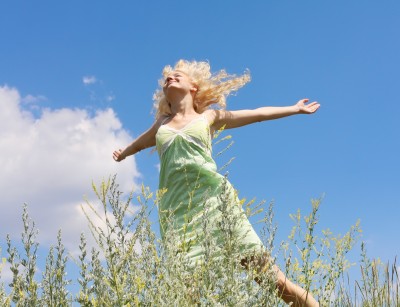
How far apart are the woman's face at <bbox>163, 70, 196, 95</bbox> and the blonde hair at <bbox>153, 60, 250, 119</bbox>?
0.07 m

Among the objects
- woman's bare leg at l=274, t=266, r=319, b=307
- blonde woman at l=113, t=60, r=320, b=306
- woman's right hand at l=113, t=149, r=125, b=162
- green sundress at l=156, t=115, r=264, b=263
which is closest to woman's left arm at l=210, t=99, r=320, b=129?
blonde woman at l=113, t=60, r=320, b=306

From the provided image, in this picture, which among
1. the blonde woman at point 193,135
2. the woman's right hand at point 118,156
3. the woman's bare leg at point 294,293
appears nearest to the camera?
the woman's bare leg at point 294,293

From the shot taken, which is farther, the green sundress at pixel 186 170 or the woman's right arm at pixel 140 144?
the woman's right arm at pixel 140 144

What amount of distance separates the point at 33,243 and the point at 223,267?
966mm

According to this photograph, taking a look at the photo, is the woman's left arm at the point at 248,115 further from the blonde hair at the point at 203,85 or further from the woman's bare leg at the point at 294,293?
the woman's bare leg at the point at 294,293

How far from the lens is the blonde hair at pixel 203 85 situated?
19.6ft

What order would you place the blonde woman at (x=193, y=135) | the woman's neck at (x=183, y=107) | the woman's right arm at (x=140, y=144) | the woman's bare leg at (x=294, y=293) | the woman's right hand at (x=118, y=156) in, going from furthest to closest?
the woman's right hand at (x=118, y=156)
the woman's right arm at (x=140, y=144)
the woman's neck at (x=183, y=107)
the blonde woman at (x=193, y=135)
the woman's bare leg at (x=294, y=293)

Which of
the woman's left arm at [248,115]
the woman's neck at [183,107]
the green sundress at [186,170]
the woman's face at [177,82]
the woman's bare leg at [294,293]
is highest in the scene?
the woman's face at [177,82]

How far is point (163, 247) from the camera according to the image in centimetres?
308

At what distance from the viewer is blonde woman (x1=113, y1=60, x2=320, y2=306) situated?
15.2 feet

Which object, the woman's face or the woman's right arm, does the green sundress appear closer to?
the woman's face

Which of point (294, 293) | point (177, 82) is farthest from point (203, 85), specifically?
point (294, 293)

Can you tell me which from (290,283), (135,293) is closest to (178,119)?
(290,283)

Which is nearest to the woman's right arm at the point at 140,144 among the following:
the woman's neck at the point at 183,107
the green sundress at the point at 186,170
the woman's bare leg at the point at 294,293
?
the woman's neck at the point at 183,107
